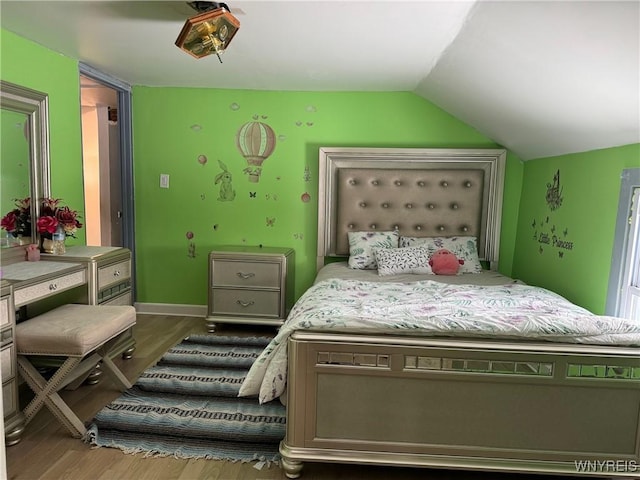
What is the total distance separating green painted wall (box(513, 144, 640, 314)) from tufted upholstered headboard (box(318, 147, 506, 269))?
10.4 inches

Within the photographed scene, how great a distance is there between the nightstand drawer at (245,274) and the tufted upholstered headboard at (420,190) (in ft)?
2.30

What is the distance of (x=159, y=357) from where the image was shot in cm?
301

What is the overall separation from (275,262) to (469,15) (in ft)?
6.91

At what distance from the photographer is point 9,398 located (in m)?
2.01

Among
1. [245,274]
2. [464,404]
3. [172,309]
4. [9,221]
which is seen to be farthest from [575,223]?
[9,221]

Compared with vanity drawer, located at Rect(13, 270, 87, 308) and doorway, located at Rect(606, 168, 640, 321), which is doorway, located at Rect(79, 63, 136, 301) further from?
doorway, located at Rect(606, 168, 640, 321)

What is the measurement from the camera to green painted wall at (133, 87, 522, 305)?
3621mm

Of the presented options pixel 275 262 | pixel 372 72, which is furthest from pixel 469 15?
pixel 275 262

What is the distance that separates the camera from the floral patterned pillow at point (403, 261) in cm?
316

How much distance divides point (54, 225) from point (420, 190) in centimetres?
255

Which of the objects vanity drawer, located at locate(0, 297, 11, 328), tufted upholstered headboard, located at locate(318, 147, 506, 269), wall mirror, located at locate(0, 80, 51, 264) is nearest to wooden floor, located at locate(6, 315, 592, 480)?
vanity drawer, located at locate(0, 297, 11, 328)

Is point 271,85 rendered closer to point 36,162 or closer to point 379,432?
point 36,162

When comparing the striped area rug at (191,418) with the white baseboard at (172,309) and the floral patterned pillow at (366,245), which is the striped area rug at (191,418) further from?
the floral patterned pillow at (366,245)

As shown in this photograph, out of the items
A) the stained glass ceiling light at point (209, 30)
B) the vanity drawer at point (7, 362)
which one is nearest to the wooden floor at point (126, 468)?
the vanity drawer at point (7, 362)
